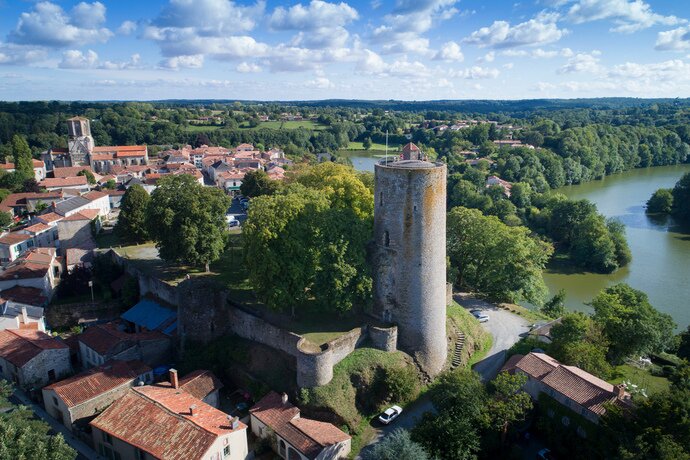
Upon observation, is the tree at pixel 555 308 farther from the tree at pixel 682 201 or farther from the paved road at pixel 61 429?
the tree at pixel 682 201

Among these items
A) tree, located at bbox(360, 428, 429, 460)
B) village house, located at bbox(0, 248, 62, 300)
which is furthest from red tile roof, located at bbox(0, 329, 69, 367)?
tree, located at bbox(360, 428, 429, 460)

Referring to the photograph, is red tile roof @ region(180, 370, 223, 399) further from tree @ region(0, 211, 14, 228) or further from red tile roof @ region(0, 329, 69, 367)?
tree @ region(0, 211, 14, 228)

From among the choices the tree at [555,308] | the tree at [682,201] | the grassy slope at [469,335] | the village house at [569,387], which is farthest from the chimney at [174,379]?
the tree at [682,201]

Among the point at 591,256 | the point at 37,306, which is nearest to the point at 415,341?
the point at 37,306

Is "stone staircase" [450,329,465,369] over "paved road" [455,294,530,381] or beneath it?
over

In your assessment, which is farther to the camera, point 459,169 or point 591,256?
point 459,169

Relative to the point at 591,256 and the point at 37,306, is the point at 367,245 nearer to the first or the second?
the point at 37,306

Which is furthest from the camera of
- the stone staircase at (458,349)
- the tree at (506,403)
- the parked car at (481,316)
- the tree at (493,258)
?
the tree at (493,258)
